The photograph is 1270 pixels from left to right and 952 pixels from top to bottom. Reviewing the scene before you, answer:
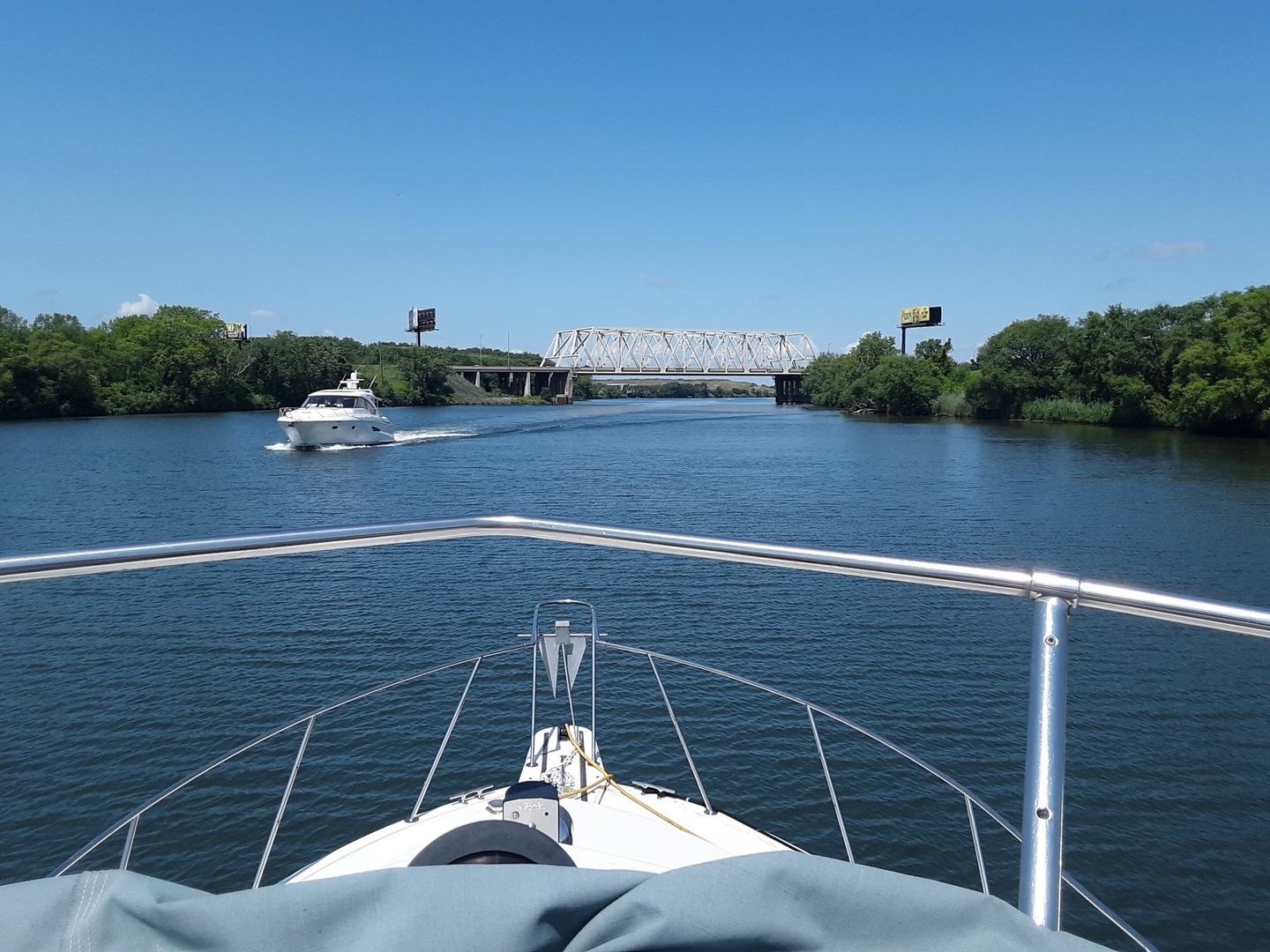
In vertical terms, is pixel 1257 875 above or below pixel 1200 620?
below

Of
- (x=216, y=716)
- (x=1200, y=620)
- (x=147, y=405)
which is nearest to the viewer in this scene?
(x=1200, y=620)

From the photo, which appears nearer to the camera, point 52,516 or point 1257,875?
point 1257,875

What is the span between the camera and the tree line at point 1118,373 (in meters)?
47.3

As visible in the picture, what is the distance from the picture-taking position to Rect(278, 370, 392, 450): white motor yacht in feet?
144

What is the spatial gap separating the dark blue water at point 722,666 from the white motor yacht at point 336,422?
1842 centimetres

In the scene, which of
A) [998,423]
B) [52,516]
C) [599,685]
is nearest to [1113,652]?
[599,685]

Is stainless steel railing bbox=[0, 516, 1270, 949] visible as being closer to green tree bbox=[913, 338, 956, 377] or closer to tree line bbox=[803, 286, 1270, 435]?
tree line bbox=[803, 286, 1270, 435]

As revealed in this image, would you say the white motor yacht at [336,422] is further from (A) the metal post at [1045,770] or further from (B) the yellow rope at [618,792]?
(A) the metal post at [1045,770]

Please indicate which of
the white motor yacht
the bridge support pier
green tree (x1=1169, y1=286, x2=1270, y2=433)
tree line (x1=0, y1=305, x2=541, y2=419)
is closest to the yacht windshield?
the white motor yacht

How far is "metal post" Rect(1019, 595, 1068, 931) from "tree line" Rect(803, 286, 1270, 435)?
173 feet

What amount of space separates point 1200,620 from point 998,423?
2779 inches

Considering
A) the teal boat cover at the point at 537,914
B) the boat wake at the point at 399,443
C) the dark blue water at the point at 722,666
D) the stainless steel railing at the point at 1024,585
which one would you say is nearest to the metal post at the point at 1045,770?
the stainless steel railing at the point at 1024,585

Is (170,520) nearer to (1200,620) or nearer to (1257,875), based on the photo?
(1257,875)

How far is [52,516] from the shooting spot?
22.5 m
